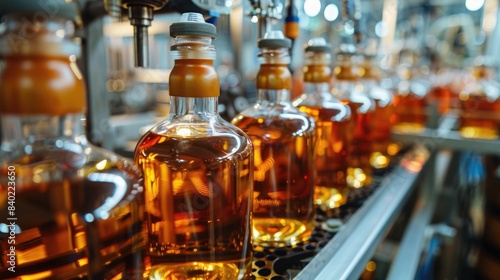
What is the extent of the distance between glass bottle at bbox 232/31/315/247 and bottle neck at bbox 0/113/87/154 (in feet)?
0.74

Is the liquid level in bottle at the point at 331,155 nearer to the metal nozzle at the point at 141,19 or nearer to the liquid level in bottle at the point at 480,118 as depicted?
the metal nozzle at the point at 141,19

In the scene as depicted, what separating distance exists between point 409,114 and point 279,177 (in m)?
0.86

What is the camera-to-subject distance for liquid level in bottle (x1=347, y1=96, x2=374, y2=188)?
733 mm

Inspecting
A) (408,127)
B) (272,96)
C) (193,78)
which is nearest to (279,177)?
(272,96)

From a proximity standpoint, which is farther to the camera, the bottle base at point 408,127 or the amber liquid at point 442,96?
the amber liquid at point 442,96

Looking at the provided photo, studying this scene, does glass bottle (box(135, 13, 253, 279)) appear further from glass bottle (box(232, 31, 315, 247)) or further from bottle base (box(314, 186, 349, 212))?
bottle base (box(314, 186, 349, 212))

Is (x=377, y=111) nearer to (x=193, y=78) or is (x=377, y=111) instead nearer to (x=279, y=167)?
A: (x=279, y=167)

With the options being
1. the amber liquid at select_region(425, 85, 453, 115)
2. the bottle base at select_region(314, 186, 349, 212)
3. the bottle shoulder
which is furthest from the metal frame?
the amber liquid at select_region(425, 85, 453, 115)

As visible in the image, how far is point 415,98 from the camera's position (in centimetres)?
124

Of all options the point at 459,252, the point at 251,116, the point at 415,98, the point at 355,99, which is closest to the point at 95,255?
the point at 251,116

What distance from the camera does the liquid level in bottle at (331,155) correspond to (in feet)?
2.14

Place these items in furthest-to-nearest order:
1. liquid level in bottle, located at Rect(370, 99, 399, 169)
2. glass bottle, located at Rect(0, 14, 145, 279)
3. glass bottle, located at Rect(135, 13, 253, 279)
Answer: liquid level in bottle, located at Rect(370, 99, 399, 169)
glass bottle, located at Rect(135, 13, 253, 279)
glass bottle, located at Rect(0, 14, 145, 279)

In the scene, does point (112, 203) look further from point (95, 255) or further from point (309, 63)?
point (309, 63)

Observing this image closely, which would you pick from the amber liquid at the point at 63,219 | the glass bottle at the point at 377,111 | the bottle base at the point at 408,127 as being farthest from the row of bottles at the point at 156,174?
the bottle base at the point at 408,127
